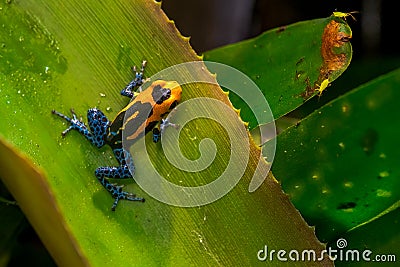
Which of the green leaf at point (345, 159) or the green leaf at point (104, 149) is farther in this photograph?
the green leaf at point (345, 159)

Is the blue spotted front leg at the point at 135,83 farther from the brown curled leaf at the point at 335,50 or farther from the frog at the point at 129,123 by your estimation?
the brown curled leaf at the point at 335,50

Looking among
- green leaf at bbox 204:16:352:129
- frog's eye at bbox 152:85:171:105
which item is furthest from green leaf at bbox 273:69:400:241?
frog's eye at bbox 152:85:171:105

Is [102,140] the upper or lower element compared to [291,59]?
upper

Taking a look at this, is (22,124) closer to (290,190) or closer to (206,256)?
(206,256)

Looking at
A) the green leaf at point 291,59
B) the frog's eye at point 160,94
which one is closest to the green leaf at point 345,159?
the green leaf at point 291,59

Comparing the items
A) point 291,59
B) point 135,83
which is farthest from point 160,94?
point 291,59

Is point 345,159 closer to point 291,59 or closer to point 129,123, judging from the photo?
point 291,59

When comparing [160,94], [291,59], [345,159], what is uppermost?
[160,94]
